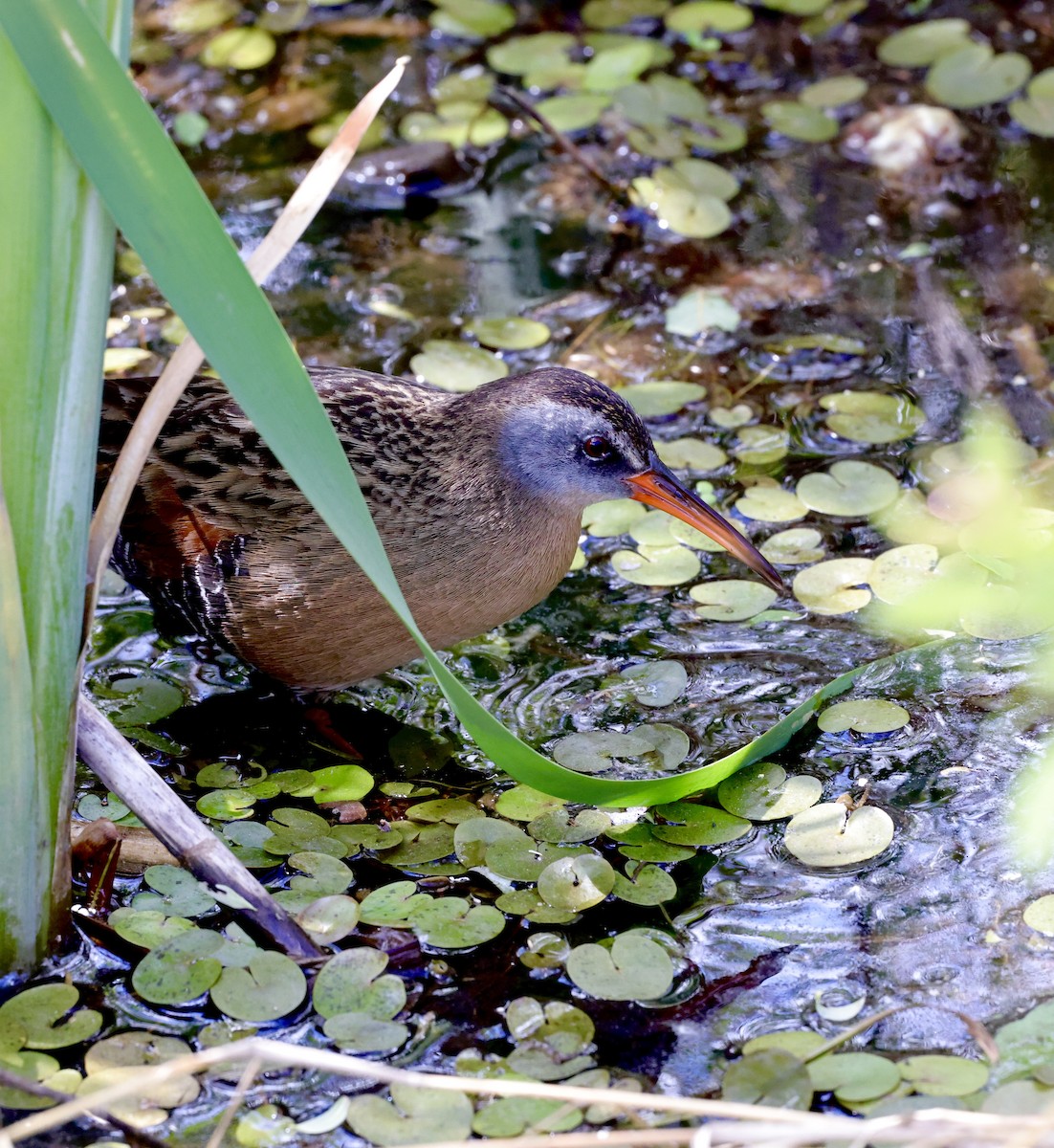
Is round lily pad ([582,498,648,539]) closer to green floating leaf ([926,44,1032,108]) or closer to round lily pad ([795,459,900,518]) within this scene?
round lily pad ([795,459,900,518])

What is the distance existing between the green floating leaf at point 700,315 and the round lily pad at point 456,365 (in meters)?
0.55

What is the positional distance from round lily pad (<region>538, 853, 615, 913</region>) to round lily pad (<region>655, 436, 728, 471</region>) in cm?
149

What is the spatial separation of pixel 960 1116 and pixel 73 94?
1.73m

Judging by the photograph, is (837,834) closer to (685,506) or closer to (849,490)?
(685,506)

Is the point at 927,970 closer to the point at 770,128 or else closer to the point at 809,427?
the point at 809,427

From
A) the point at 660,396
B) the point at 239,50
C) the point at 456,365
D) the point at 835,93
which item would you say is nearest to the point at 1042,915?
the point at 660,396

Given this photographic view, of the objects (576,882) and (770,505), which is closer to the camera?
(576,882)

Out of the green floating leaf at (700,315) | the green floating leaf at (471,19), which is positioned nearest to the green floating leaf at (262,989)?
the green floating leaf at (700,315)

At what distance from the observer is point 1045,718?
3.16m

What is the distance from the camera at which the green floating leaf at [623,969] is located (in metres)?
2.54

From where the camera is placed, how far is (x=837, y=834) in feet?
9.39

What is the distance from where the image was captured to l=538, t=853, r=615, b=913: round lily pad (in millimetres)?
2752

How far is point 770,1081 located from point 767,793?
775mm

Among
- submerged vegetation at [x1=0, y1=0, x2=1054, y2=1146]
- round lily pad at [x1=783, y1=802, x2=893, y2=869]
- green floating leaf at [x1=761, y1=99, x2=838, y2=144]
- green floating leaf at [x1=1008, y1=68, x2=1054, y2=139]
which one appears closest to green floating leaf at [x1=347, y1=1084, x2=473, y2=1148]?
submerged vegetation at [x1=0, y1=0, x2=1054, y2=1146]
